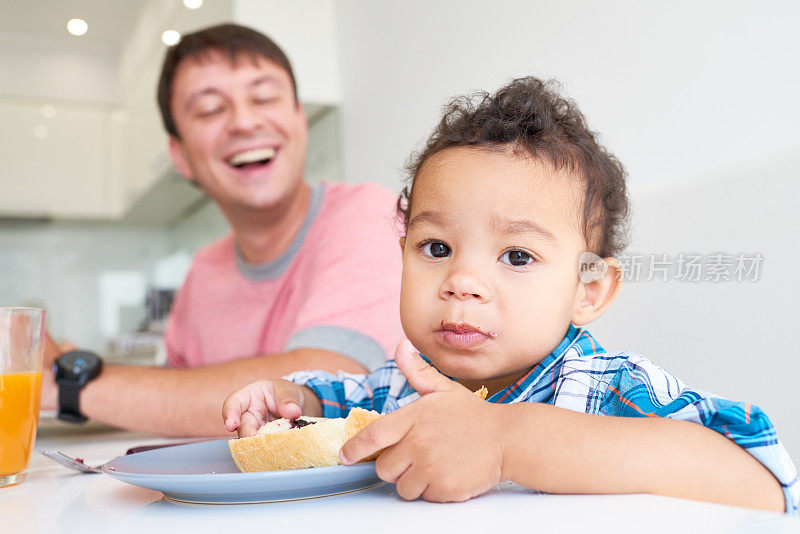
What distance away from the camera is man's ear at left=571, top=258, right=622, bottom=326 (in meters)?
0.83

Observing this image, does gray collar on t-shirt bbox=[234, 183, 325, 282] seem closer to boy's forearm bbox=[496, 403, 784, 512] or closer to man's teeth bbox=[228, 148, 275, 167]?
man's teeth bbox=[228, 148, 275, 167]

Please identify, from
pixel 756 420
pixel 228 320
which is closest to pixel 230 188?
pixel 228 320

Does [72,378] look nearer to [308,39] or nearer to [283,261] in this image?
[283,261]

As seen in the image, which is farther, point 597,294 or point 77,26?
point 77,26

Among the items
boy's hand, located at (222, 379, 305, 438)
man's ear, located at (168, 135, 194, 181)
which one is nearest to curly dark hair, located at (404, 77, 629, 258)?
boy's hand, located at (222, 379, 305, 438)

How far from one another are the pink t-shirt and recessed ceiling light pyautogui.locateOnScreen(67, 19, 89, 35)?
103 inches

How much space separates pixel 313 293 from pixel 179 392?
1.04 ft

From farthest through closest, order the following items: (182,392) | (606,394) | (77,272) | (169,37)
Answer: (77,272) < (169,37) < (182,392) < (606,394)

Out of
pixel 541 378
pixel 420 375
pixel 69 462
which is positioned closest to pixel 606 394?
pixel 541 378

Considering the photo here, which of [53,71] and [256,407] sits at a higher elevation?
[53,71]

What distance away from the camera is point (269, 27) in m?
2.83

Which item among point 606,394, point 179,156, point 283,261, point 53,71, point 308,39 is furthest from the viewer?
point 53,71

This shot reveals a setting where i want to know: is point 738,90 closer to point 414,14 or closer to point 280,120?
point 280,120

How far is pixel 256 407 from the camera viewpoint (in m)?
0.84
